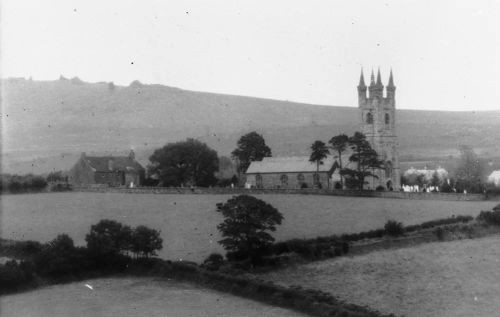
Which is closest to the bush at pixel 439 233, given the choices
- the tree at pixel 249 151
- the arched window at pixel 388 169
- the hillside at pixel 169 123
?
the arched window at pixel 388 169

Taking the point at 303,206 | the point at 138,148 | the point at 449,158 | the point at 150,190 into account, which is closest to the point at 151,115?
the point at 138,148

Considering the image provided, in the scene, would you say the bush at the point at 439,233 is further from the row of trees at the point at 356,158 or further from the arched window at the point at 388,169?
the arched window at the point at 388,169

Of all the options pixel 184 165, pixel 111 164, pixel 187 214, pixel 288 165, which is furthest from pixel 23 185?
pixel 288 165

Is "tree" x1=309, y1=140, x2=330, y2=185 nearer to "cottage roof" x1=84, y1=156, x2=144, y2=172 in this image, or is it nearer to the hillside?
"cottage roof" x1=84, y1=156, x2=144, y2=172

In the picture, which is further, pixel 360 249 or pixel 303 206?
pixel 303 206

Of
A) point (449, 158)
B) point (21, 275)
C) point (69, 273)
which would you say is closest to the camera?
point (21, 275)

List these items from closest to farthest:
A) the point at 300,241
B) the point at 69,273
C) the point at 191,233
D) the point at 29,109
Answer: the point at 69,273
the point at 300,241
the point at 191,233
the point at 29,109

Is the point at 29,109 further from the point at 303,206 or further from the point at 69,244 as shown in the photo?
the point at 69,244

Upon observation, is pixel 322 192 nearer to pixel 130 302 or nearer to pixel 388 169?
pixel 388 169
